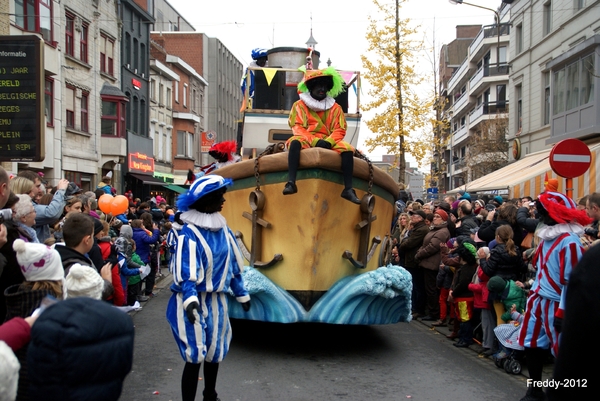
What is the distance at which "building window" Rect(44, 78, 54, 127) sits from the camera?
2006 centimetres

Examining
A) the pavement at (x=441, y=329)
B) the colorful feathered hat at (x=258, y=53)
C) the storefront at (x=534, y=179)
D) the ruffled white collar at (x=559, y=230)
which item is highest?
the colorful feathered hat at (x=258, y=53)

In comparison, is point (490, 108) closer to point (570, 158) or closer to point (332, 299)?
point (570, 158)

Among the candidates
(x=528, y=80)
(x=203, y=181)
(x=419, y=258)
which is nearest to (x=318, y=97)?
(x=203, y=181)

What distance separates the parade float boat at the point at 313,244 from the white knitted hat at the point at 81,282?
9.50 feet

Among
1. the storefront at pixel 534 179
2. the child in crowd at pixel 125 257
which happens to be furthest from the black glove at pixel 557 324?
the storefront at pixel 534 179

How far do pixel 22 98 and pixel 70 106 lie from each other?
1408 centimetres

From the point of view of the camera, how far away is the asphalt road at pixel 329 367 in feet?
17.9

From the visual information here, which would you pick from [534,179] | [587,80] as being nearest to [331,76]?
[534,179]

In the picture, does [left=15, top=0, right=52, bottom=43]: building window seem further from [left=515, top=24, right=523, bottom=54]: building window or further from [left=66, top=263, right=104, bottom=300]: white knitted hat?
[left=515, top=24, right=523, bottom=54]: building window

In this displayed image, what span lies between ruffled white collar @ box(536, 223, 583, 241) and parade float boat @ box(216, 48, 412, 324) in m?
1.94

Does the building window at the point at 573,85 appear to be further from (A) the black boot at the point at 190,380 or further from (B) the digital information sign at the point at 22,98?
(A) the black boot at the point at 190,380

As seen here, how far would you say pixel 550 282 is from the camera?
15.7 ft

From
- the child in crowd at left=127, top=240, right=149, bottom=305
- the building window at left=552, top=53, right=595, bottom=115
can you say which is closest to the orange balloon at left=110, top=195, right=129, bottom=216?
the child in crowd at left=127, top=240, right=149, bottom=305

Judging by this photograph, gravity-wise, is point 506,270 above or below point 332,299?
above
